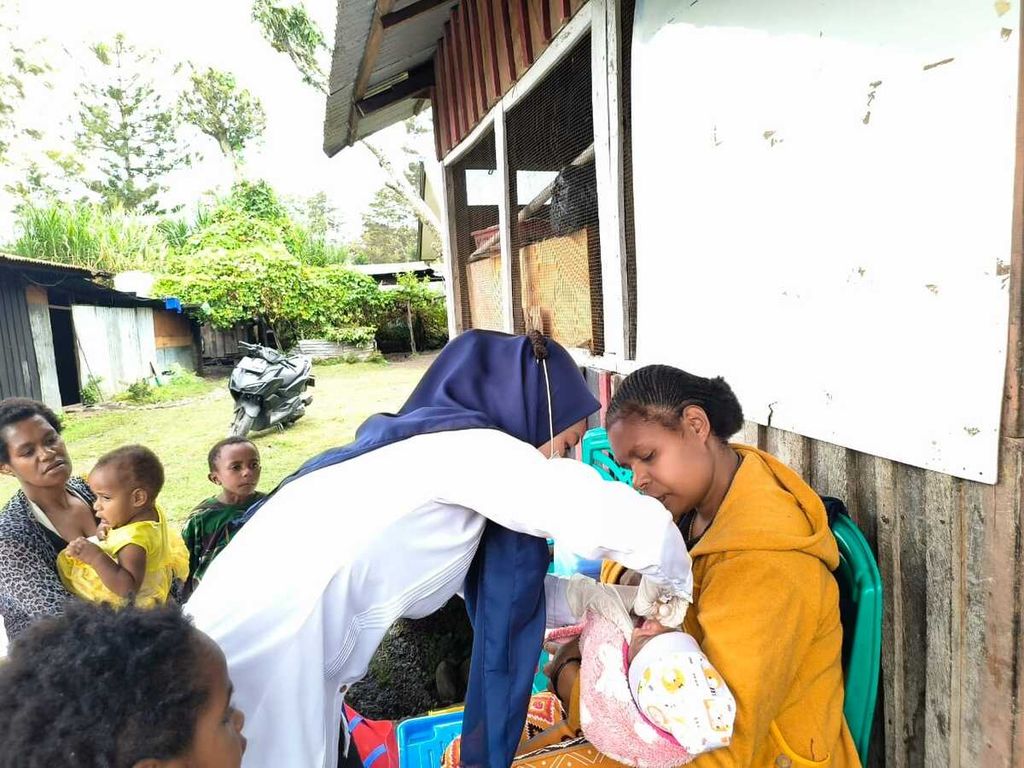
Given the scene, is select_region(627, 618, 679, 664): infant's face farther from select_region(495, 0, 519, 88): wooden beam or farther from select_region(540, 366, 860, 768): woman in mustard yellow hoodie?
select_region(495, 0, 519, 88): wooden beam

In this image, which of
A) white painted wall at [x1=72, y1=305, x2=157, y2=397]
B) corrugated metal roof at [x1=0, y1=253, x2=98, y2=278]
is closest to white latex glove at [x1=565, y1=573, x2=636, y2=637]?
corrugated metal roof at [x1=0, y1=253, x2=98, y2=278]

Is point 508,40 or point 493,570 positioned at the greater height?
point 508,40

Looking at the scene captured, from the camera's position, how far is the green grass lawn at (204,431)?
7522 millimetres

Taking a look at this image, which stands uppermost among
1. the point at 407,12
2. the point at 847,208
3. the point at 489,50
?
the point at 407,12

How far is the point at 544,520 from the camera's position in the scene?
3.82 feet

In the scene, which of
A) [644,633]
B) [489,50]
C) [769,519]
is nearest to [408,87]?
[489,50]

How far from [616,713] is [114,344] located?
1595 centimetres

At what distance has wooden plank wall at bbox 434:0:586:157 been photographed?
11.2ft

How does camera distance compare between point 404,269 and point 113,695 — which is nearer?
point 113,695

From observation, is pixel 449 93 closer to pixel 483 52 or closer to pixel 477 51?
pixel 477 51

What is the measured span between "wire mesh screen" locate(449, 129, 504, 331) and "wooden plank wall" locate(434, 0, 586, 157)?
27 cm

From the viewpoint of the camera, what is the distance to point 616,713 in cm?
Result: 130

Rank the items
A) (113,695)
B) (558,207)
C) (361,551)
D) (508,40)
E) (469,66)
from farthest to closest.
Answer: (469,66)
(508,40)
(558,207)
(361,551)
(113,695)

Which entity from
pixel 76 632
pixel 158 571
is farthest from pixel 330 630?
pixel 158 571
